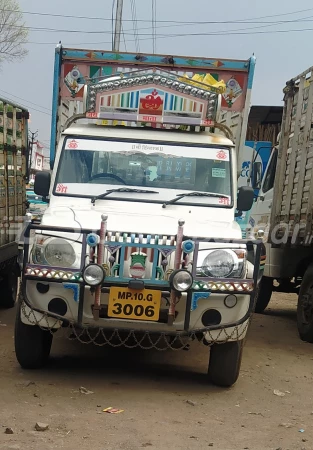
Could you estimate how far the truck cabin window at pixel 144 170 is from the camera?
679cm

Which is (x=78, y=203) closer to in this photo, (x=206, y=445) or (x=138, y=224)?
(x=138, y=224)

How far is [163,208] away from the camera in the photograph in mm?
6461

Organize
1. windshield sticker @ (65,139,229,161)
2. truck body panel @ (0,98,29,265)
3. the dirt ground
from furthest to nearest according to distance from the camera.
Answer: truck body panel @ (0,98,29,265) → windshield sticker @ (65,139,229,161) → the dirt ground

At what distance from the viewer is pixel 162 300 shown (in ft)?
17.9

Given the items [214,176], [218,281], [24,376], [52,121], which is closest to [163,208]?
[214,176]

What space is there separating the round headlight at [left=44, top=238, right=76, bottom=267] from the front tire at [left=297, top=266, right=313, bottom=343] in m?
3.80

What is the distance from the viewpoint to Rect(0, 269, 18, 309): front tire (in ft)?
32.4

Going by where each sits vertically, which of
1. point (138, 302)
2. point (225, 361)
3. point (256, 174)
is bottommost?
point (225, 361)

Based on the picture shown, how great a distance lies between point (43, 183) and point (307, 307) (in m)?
3.60

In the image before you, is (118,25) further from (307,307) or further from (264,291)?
(307,307)

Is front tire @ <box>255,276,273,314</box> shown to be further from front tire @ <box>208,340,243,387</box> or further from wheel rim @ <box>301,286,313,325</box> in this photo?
front tire @ <box>208,340,243,387</box>

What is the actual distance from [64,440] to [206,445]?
2.85 feet

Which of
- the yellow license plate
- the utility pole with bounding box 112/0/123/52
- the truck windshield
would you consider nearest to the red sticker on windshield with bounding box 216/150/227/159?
the truck windshield

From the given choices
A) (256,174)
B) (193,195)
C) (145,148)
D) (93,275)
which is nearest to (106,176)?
(145,148)
